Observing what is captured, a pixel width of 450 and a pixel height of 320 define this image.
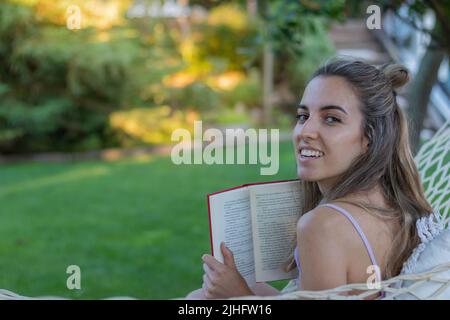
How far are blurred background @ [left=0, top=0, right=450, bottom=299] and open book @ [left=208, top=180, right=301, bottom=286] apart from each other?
1.12m

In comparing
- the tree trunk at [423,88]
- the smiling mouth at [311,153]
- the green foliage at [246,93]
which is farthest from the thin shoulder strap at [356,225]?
the green foliage at [246,93]

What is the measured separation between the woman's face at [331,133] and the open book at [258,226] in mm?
118

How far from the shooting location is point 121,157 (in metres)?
6.85

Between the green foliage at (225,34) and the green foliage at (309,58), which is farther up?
the green foliage at (225,34)

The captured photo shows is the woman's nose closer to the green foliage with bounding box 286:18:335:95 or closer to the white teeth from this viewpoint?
the white teeth

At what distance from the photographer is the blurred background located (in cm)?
328

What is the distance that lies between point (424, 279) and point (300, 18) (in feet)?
6.19

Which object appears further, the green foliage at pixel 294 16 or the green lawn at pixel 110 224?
the green lawn at pixel 110 224

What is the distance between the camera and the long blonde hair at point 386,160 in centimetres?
125

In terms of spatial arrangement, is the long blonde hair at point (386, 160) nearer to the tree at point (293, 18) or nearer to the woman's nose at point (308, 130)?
the woman's nose at point (308, 130)
